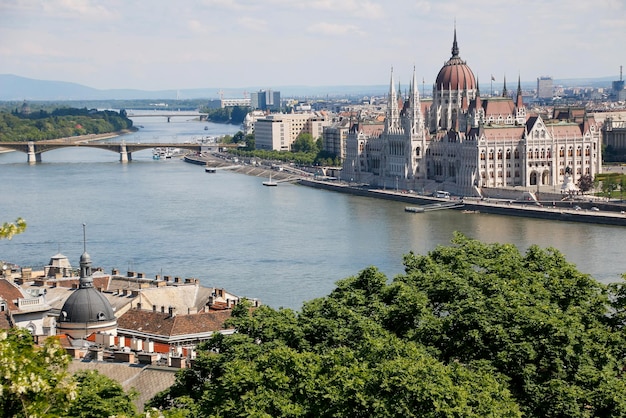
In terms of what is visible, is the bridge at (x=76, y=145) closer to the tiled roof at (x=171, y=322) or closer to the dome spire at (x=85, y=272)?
the tiled roof at (x=171, y=322)

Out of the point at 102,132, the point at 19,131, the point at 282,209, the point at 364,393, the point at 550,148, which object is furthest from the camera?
the point at 102,132

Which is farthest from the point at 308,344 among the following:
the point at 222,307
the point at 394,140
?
the point at 394,140

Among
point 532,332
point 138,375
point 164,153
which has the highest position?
point 532,332

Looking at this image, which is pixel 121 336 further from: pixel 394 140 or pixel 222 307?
pixel 394 140

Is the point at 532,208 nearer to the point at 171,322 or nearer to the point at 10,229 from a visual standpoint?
the point at 171,322

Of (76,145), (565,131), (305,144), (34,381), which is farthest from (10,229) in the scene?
(305,144)

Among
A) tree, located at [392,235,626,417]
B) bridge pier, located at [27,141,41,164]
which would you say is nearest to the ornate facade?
bridge pier, located at [27,141,41,164]

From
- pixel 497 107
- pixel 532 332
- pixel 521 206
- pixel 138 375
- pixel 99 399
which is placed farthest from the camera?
pixel 497 107
